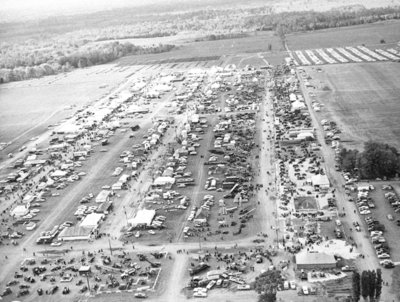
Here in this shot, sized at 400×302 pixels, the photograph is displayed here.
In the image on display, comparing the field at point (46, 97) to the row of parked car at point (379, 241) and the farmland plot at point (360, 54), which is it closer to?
the row of parked car at point (379, 241)

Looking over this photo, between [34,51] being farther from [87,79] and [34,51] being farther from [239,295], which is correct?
[239,295]

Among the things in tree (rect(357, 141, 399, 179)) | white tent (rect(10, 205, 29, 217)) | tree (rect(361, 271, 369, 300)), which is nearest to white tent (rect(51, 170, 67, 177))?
white tent (rect(10, 205, 29, 217))

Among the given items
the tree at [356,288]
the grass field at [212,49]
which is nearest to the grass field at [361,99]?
the tree at [356,288]

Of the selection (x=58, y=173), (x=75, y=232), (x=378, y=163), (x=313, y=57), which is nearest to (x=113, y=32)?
(x=313, y=57)

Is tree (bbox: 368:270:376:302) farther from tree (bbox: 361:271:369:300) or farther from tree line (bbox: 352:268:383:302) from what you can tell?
tree (bbox: 361:271:369:300)

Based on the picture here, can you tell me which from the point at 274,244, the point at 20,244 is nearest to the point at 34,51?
the point at 20,244

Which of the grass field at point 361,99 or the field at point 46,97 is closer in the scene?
the grass field at point 361,99
